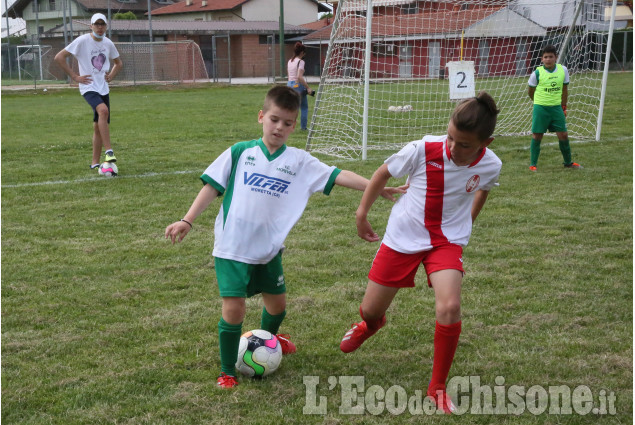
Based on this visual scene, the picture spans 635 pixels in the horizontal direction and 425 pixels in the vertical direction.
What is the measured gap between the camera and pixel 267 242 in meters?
3.47

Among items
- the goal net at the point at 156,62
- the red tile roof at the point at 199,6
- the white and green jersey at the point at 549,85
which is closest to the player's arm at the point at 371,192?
the white and green jersey at the point at 549,85

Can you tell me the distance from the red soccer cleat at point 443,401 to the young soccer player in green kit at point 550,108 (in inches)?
262

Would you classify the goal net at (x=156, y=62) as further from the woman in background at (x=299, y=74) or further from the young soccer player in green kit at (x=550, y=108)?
the young soccer player in green kit at (x=550, y=108)

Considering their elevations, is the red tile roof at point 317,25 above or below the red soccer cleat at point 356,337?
above

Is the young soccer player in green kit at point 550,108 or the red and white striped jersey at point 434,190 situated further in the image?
the young soccer player in green kit at point 550,108

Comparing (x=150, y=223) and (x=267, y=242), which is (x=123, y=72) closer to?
(x=150, y=223)

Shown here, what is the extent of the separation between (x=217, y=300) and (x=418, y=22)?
32.3 ft

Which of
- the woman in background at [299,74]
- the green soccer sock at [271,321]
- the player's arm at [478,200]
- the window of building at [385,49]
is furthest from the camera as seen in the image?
the window of building at [385,49]

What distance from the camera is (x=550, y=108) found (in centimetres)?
942

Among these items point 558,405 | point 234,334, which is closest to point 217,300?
point 234,334

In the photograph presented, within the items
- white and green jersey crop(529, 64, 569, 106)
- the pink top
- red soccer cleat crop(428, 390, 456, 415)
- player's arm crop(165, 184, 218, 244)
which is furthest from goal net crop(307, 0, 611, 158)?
red soccer cleat crop(428, 390, 456, 415)

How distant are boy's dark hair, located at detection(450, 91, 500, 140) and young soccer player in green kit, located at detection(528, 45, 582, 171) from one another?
6.44 metres

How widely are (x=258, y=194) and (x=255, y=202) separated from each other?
42 mm

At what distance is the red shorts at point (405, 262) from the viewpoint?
3.38 meters
